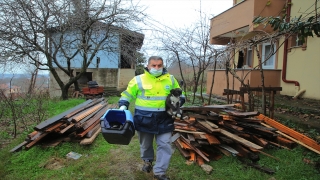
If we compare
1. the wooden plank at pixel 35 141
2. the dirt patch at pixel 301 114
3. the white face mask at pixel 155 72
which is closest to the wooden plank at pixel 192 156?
the white face mask at pixel 155 72

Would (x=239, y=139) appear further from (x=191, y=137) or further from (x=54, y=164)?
(x=54, y=164)

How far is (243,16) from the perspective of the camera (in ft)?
30.8

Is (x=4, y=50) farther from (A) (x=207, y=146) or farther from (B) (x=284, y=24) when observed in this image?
(B) (x=284, y=24)

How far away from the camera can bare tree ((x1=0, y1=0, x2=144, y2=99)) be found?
399 inches

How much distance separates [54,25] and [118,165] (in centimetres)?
1006

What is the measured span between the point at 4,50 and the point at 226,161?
1201 cm

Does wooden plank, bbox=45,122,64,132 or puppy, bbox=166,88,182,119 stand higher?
puppy, bbox=166,88,182,119

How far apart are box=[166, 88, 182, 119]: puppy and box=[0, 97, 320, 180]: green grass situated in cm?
103

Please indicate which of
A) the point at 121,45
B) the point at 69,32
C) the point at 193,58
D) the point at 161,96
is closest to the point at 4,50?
the point at 69,32

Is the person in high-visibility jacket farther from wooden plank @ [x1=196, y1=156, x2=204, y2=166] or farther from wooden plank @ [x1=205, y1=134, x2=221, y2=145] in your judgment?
wooden plank @ [x1=205, y1=134, x2=221, y2=145]

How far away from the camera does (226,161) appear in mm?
3652

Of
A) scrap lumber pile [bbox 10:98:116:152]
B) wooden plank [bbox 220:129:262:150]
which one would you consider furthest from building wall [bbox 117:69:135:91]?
wooden plank [bbox 220:129:262:150]

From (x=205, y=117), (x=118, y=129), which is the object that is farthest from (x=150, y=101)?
(x=205, y=117)

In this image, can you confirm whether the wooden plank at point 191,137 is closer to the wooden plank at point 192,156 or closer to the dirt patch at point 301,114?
the wooden plank at point 192,156
